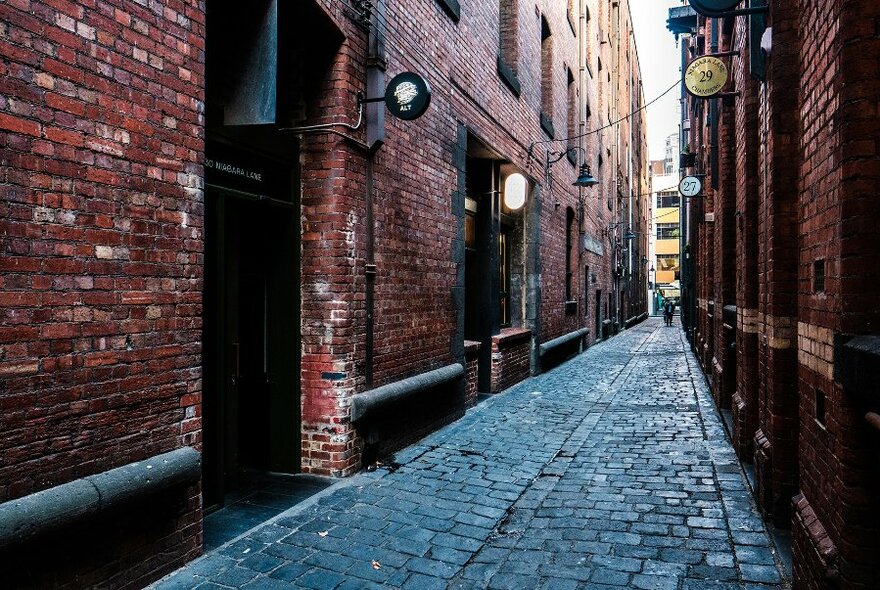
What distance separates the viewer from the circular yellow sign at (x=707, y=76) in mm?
7227

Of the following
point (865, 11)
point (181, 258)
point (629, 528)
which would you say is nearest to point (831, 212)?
point (865, 11)

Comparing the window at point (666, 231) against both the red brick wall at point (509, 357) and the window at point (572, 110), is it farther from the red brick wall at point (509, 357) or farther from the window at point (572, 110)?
the red brick wall at point (509, 357)

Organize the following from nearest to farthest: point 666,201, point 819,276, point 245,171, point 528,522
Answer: point 819,276
point 528,522
point 245,171
point 666,201

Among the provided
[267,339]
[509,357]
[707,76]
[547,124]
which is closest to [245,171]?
[267,339]

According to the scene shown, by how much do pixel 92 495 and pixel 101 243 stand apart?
125cm

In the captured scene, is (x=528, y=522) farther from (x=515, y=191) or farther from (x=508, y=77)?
(x=508, y=77)

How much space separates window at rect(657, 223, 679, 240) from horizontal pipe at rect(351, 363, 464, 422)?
5867cm

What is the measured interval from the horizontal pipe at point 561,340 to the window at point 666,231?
48.3 m

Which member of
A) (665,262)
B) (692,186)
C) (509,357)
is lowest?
(509,357)

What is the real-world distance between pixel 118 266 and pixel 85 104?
2.72 ft

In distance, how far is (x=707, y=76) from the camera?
7.25 m

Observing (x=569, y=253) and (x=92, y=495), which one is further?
(x=569, y=253)

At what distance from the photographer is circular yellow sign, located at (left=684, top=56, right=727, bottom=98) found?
723 cm

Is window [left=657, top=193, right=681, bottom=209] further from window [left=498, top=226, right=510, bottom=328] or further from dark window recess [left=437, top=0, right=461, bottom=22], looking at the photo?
dark window recess [left=437, top=0, right=461, bottom=22]
